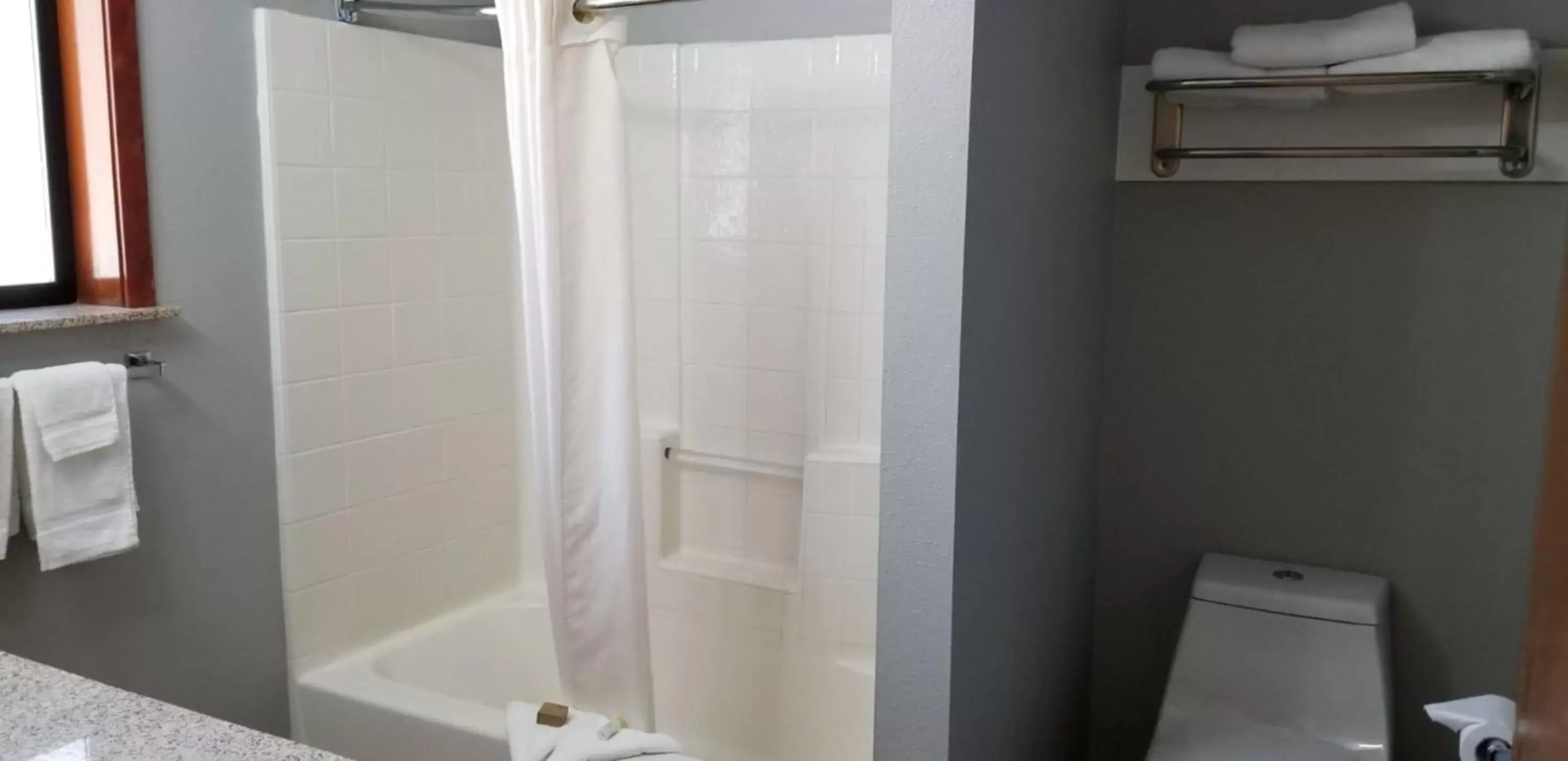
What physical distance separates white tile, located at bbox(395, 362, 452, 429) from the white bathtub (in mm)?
479

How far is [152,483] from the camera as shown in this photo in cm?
219

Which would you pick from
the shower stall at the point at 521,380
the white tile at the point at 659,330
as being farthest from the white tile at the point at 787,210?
the white tile at the point at 659,330

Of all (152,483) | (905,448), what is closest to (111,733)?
(905,448)

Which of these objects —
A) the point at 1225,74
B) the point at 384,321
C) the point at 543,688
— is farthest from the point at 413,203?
the point at 1225,74

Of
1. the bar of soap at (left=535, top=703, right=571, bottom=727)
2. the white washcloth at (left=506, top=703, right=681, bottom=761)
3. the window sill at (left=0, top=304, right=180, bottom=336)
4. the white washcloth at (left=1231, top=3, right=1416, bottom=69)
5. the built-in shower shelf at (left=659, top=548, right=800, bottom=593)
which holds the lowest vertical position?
the white washcloth at (left=506, top=703, right=681, bottom=761)

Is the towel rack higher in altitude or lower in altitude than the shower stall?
higher

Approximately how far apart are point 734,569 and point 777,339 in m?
0.55

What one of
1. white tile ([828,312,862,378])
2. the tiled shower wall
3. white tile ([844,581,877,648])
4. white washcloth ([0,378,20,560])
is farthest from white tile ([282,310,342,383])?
white tile ([844,581,877,648])

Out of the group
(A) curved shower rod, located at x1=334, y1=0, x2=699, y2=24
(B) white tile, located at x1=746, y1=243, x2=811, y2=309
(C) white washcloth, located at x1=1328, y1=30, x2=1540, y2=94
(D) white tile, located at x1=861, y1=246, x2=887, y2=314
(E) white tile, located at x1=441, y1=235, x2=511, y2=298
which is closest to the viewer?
(C) white washcloth, located at x1=1328, y1=30, x2=1540, y2=94

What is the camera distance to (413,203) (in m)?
2.63

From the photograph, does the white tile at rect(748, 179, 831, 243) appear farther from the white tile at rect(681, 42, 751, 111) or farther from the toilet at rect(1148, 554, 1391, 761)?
the toilet at rect(1148, 554, 1391, 761)

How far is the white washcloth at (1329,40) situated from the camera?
189 cm

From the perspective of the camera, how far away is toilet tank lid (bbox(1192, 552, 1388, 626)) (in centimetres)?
212

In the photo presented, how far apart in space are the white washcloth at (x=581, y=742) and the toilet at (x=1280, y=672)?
2.81 feet
